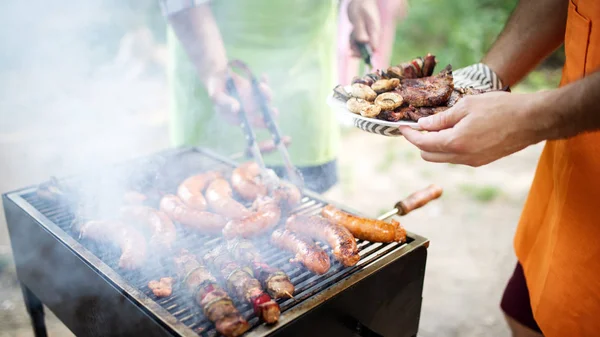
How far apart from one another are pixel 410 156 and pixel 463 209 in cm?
167

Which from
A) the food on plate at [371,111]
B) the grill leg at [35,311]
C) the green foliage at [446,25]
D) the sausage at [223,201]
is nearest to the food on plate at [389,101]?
the food on plate at [371,111]

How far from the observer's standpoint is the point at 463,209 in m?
6.31

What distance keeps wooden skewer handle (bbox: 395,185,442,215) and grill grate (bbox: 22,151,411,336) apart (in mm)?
262

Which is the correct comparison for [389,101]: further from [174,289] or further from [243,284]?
[174,289]

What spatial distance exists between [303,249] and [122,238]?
81 cm

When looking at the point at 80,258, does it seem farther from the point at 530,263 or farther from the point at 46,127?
the point at 46,127

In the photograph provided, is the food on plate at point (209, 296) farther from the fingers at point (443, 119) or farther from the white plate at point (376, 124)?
the fingers at point (443, 119)

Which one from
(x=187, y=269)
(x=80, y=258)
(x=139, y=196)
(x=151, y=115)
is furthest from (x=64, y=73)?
(x=151, y=115)

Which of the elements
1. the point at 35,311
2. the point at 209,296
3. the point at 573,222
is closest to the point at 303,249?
the point at 209,296

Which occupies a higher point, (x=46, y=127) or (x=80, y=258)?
(x=80, y=258)

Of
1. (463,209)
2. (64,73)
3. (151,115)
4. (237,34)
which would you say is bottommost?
(463,209)

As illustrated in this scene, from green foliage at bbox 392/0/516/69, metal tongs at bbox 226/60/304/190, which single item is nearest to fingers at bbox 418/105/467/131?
metal tongs at bbox 226/60/304/190

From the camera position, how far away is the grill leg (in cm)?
286

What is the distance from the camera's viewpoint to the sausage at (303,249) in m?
2.03
